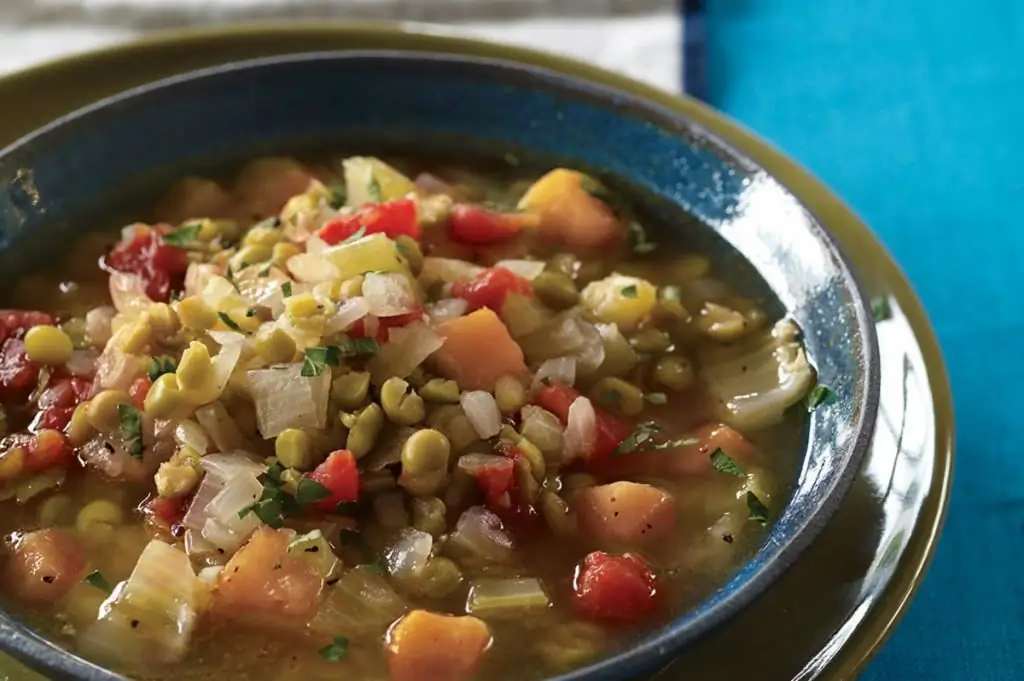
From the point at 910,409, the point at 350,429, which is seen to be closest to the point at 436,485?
the point at 350,429

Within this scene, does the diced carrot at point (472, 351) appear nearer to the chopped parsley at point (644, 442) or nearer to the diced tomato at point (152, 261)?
the chopped parsley at point (644, 442)

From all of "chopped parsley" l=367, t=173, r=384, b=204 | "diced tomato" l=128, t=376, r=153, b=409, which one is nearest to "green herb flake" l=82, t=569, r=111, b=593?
"diced tomato" l=128, t=376, r=153, b=409

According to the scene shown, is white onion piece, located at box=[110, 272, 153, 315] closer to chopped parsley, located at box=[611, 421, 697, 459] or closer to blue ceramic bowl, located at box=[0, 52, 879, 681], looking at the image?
blue ceramic bowl, located at box=[0, 52, 879, 681]

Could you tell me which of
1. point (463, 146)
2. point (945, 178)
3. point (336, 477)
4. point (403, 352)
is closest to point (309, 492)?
point (336, 477)

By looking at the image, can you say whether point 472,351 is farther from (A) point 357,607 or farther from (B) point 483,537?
(A) point 357,607

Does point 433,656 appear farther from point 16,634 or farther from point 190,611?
point 16,634

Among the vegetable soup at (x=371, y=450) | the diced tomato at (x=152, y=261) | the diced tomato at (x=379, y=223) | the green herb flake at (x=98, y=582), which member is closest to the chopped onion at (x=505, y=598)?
the vegetable soup at (x=371, y=450)
